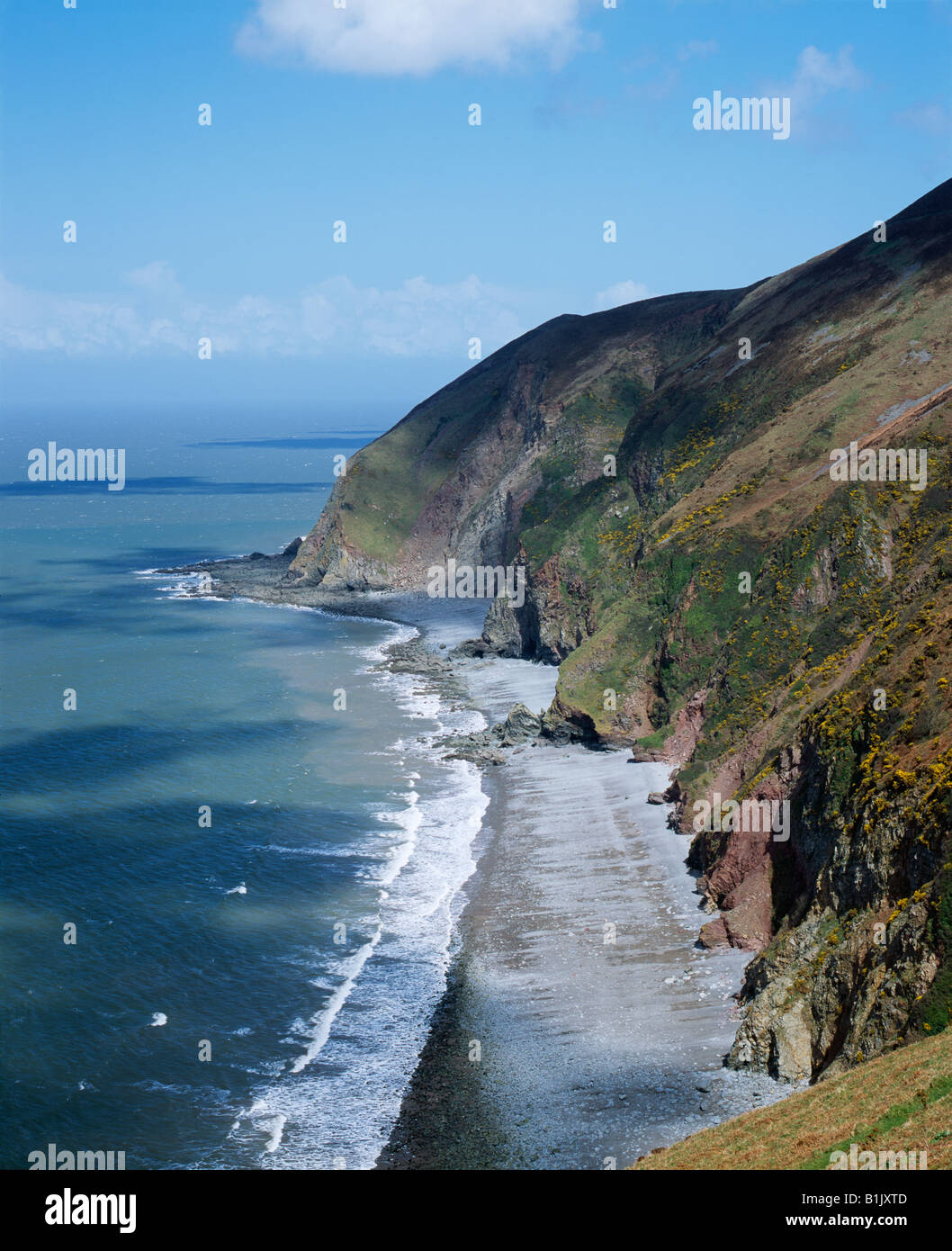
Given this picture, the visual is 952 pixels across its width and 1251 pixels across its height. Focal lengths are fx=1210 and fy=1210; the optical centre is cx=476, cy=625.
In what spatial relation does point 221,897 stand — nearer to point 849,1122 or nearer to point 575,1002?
point 575,1002

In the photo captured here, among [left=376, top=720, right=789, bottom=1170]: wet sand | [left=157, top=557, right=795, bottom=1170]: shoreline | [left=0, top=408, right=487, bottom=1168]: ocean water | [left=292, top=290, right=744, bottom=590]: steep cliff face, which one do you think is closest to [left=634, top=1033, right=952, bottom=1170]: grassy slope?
[left=157, top=557, right=795, bottom=1170]: shoreline

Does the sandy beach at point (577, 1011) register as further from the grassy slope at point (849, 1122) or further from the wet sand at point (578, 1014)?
the grassy slope at point (849, 1122)

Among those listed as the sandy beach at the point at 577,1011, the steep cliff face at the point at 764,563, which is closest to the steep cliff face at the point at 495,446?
the steep cliff face at the point at 764,563

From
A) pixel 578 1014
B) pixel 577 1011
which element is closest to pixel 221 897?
pixel 577 1011
